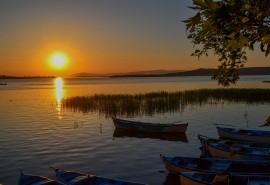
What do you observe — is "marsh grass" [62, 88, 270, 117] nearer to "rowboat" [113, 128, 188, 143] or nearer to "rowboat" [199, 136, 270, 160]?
"rowboat" [113, 128, 188, 143]

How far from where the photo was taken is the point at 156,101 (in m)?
39.3

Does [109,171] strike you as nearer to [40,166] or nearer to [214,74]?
[40,166]

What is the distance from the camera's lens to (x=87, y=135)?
25391 mm

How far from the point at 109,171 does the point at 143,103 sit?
22.4 m

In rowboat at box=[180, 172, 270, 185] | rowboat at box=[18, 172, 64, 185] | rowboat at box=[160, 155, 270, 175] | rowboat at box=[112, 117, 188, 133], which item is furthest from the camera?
rowboat at box=[112, 117, 188, 133]

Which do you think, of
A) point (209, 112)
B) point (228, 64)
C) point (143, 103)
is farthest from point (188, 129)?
point (228, 64)

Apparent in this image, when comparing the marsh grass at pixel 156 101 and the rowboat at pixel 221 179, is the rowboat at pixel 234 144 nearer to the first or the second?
the rowboat at pixel 221 179

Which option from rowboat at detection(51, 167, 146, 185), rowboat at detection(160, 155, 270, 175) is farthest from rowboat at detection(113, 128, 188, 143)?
rowboat at detection(51, 167, 146, 185)

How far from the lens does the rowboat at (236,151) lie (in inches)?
612

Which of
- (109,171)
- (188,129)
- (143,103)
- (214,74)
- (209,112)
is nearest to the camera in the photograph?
(214,74)

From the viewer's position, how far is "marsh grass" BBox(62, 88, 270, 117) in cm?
3631

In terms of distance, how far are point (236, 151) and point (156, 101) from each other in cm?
2346

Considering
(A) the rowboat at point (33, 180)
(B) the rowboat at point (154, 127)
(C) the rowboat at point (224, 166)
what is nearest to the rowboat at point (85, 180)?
(A) the rowboat at point (33, 180)

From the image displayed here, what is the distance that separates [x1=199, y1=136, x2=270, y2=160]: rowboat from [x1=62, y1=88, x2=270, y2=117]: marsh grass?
16991 mm
